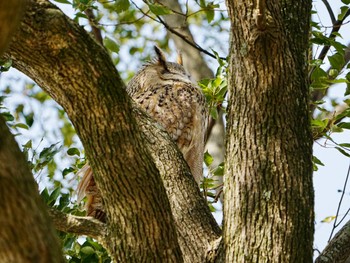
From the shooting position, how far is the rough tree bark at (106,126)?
240 centimetres

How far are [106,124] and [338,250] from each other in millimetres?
1010

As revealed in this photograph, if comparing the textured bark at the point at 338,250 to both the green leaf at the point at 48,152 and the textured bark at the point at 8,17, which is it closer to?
the green leaf at the point at 48,152

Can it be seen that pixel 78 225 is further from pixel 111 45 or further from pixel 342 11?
pixel 342 11

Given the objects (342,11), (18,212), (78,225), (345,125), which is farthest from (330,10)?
(18,212)

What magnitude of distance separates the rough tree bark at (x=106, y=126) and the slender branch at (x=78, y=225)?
10 centimetres

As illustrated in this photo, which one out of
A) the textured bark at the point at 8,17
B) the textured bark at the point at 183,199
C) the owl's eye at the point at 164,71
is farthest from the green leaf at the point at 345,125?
the textured bark at the point at 8,17

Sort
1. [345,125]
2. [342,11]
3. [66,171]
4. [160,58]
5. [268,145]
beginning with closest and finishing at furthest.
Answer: [268,145] → [345,125] → [66,171] → [342,11] → [160,58]

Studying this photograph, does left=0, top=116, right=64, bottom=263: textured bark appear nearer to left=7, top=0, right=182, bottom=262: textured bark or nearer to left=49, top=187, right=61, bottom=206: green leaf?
left=7, top=0, right=182, bottom=262: textured bark

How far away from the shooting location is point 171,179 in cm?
319

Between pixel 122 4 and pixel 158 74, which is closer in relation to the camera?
pixel 122 4

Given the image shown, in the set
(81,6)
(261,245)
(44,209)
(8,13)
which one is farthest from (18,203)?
(81,6)

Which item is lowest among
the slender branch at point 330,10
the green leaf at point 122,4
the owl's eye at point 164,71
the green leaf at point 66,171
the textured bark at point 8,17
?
the textured bark at point 8,17

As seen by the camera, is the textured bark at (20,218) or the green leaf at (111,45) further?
the green leaf at (111,45)

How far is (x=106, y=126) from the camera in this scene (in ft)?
8.00
